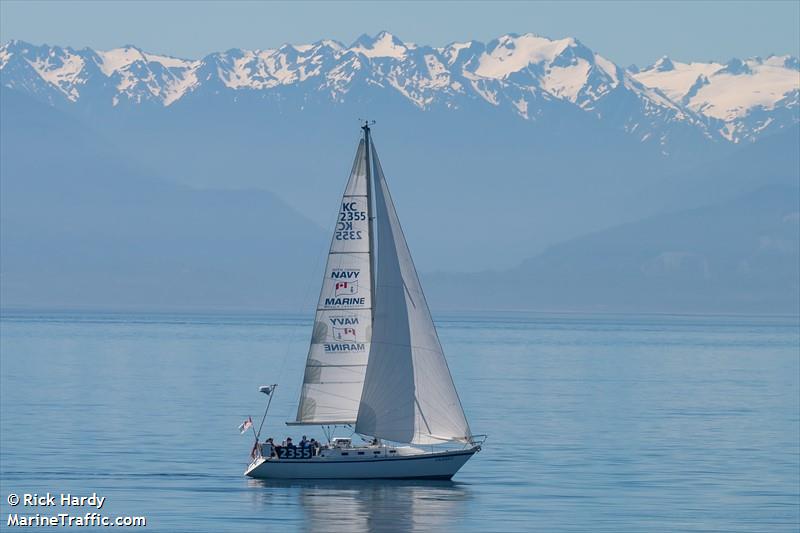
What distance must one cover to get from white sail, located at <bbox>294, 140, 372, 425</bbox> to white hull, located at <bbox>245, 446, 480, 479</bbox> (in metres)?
1.50

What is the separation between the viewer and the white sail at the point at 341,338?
65.8 metres

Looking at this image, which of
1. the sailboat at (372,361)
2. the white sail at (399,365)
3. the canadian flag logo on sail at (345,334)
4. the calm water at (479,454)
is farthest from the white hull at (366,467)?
the canadian flag logo on sail at (345,334)

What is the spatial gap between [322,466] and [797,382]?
264ft

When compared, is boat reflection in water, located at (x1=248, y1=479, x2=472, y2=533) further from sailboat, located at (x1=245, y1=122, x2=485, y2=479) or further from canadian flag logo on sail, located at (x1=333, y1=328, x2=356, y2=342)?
canadian flag logo on sail, located at (x1=333, y1=328, x2=356, y2=342)

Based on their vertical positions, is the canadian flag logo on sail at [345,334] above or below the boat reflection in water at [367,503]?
above

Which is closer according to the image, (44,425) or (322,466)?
(322,466)

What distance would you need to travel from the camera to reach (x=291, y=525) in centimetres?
5928

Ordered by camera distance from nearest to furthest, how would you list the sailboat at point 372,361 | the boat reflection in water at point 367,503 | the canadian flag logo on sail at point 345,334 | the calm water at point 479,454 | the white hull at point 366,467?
the boat reflection in water at point 367,503
the calm water at point 479,454
the sailboat at point 372,361
the canadian flag logo on sail at point 345,334
the white hull at point 366,467

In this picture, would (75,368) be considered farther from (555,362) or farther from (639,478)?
(639,478)

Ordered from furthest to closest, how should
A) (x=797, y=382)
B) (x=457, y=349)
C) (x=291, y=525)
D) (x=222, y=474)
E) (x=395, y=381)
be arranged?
(x=457, y=349), (x=797, y=382), (x=222, y=474), (x=395, y=381), (x=291, y=525)

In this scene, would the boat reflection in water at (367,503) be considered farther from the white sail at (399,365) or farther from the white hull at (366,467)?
the white sail at (399,365)

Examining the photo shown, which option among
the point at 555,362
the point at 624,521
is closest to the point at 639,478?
the point at 624,521

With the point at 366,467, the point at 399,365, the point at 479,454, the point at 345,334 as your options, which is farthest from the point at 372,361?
the point at 479,454

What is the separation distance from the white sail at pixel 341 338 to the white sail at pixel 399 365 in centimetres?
55
